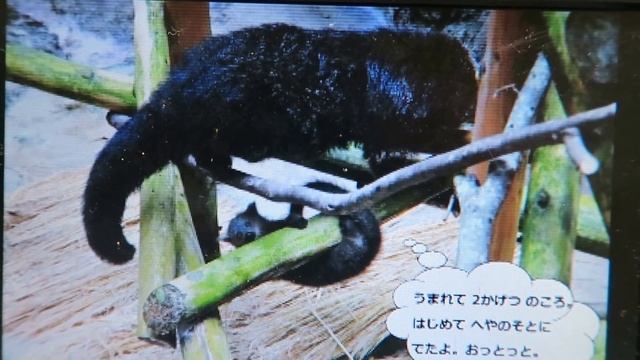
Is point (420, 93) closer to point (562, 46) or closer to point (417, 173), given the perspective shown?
point (417, 173)

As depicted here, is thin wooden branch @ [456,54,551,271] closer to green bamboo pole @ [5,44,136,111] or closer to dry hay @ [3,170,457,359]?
dry hay @ [3,170,457,359]

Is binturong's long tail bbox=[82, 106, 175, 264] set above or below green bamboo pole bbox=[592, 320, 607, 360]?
above

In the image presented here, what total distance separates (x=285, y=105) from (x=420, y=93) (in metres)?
0.22

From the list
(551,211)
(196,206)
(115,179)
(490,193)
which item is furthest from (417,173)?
(115,179)

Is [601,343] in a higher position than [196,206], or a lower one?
lower

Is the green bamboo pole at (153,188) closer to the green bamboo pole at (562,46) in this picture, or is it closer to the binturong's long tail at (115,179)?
the binturong's long tail at (115,179)

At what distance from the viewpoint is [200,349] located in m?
1.02

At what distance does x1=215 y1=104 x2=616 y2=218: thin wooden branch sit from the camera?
1.03 metres

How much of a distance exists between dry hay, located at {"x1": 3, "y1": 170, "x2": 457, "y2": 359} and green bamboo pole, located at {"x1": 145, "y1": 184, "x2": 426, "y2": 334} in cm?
2

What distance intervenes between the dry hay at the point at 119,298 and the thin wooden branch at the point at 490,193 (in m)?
0.03

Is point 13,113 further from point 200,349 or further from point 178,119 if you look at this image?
point 200,349

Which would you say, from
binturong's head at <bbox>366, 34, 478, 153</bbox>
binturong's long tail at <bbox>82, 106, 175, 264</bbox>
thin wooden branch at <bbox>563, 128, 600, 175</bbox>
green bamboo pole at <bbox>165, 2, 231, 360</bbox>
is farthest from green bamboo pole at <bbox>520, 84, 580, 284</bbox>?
binturong's long tail at <bbox>82, 106, 175, 264</bbox>

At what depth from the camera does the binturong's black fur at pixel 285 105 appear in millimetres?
1030

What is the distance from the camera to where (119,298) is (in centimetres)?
103
